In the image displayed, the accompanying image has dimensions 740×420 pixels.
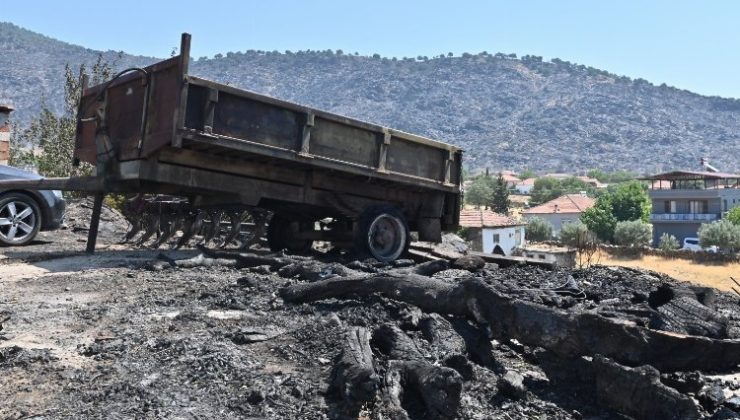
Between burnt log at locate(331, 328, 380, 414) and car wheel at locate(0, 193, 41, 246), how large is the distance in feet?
27.1

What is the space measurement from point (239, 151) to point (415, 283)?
11.3 ft

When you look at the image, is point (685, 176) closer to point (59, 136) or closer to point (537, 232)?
point (537, 232)

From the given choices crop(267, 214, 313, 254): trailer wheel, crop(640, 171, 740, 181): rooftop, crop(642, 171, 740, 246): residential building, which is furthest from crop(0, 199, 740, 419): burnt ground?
crop(640, 171, 740, 181): rooftop

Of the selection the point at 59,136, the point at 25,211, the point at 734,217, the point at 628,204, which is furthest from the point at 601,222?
the point at 25,211

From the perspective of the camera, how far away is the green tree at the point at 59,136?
22344 millimetres

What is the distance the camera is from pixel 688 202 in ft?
253

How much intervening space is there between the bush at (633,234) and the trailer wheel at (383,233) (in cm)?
6553

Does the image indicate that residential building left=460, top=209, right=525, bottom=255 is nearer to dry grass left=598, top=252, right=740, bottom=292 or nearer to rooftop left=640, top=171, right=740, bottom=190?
dry grass left=598, top=252, right=740, bottom=292

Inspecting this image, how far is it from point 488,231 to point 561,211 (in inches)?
2170

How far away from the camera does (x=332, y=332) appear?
4.66 meters

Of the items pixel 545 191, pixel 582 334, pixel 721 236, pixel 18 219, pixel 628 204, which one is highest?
pixel 545 191

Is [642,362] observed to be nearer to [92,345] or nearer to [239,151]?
[92,345]

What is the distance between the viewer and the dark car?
10.2 meters

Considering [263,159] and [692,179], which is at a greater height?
[692,179]
